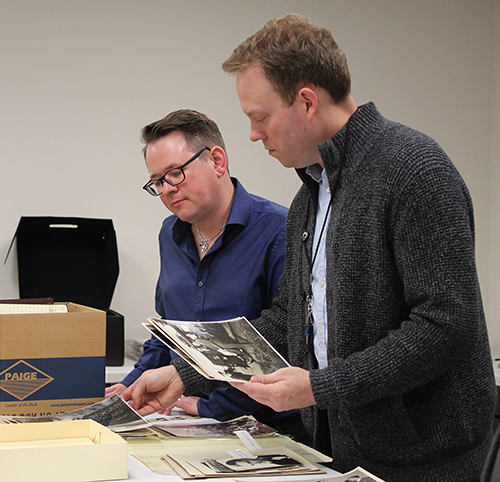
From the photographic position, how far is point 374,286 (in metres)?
0.96

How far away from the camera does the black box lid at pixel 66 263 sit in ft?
8.58

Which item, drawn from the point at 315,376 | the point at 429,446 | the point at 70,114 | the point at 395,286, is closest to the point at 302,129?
the point at 395,286

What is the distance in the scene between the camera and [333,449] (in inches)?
42.8

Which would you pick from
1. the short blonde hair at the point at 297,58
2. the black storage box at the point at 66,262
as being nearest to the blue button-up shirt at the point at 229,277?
the short blonde hair at the point at 297,58

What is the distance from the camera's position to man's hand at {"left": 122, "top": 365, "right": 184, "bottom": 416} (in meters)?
1.29

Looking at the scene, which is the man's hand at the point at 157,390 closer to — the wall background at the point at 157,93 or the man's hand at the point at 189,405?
the man's hand at the point at 189,405

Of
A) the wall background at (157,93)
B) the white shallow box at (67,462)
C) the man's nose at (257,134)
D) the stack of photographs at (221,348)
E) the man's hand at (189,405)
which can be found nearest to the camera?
the white shallow box at (67,462)

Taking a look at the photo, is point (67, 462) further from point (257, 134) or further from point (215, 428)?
point (257, 134)

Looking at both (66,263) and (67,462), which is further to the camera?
(66,263)

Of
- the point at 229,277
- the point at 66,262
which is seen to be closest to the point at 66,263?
the point at 66,262

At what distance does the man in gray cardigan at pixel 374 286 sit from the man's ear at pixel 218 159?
58 centimetres

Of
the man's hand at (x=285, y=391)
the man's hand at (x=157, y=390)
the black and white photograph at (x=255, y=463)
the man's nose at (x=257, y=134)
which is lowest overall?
the black and white photograph at (x=255, y=463)

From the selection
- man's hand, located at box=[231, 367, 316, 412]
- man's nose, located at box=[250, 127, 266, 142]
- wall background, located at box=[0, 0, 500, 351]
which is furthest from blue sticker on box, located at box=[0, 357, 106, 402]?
wall background, located at box=[0, 0, 500, 351]

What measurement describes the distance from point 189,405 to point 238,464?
1.66 ft
